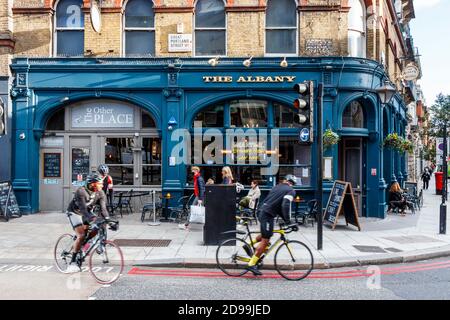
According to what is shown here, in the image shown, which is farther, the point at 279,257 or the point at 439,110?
the point at 439,110

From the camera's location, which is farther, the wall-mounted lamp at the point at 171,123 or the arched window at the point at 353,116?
the arched window at the point at 353,116

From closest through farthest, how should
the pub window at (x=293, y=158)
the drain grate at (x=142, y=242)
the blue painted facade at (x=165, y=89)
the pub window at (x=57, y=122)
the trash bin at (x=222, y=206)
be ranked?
the trash bin at (x=222, y=206)
the drain grate at (x=142, y=242)
the blue painted facade at (x=165, y=89)
the pub window at (x=293, y=158)
the pub window at (x=57, y=122)

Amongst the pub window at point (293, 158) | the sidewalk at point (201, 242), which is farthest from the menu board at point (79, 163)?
the pub window at point (293, 158)

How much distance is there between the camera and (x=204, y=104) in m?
14.8

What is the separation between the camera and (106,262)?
25.4ft

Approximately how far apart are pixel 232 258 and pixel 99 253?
230 cm

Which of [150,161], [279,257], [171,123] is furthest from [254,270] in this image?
[150,161]

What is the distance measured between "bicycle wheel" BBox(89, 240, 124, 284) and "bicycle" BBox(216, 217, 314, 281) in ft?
5.90

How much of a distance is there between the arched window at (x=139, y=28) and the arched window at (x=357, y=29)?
6.79 meters

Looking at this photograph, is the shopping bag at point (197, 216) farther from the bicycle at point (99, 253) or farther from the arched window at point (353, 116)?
the arched window at point (353, 116)

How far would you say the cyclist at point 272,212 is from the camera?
7.54 metres

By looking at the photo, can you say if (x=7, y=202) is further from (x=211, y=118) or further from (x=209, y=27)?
(x=209, y=27)

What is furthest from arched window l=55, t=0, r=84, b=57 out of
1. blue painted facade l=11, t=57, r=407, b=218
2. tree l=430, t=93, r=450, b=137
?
tree l=430, t=93, r=450, b=137

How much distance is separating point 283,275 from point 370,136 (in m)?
9.26
